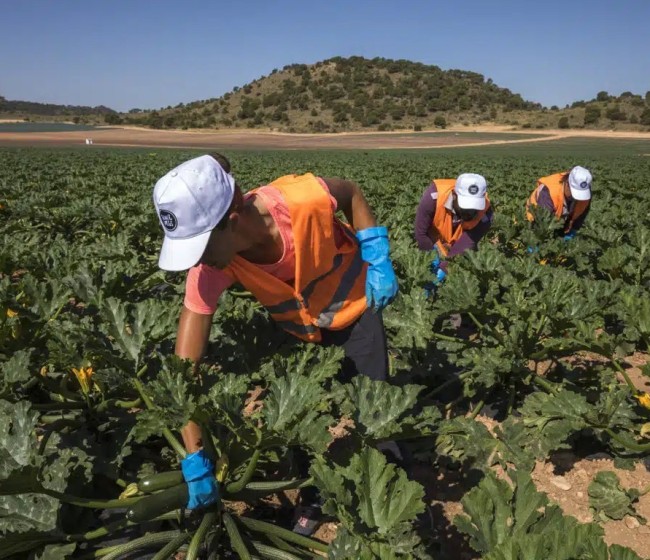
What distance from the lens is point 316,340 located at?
296cm

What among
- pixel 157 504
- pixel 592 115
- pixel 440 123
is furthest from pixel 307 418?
pixel 440 123

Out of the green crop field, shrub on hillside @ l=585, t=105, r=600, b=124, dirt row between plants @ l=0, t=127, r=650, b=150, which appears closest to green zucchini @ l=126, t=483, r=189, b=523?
the green crop field

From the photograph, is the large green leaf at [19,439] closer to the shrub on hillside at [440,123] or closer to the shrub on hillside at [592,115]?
the shrub on hillside at [592,115]

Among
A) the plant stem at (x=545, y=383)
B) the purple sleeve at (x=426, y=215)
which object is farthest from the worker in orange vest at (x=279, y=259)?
the purple sleeve at (x=426, y=215)

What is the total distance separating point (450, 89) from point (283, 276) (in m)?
117

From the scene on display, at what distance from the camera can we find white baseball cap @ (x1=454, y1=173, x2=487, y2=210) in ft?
16.1

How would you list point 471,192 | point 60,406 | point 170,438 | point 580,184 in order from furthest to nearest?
point 580,184 → point 471,192 → point 60,406 → point 170,438

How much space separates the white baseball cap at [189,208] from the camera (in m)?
1.97

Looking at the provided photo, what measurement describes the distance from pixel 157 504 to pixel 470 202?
394 cm

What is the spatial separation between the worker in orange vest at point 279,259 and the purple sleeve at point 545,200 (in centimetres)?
427

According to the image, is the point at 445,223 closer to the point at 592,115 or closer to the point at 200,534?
the point at 200,534

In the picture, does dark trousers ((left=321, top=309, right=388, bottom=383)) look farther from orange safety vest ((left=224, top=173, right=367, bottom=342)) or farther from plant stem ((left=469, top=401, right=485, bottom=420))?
plant stem ((left=469, top=401, right=485, bottom=420))

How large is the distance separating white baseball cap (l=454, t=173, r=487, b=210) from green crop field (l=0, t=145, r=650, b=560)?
0.62 m

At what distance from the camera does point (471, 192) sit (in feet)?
16.2
